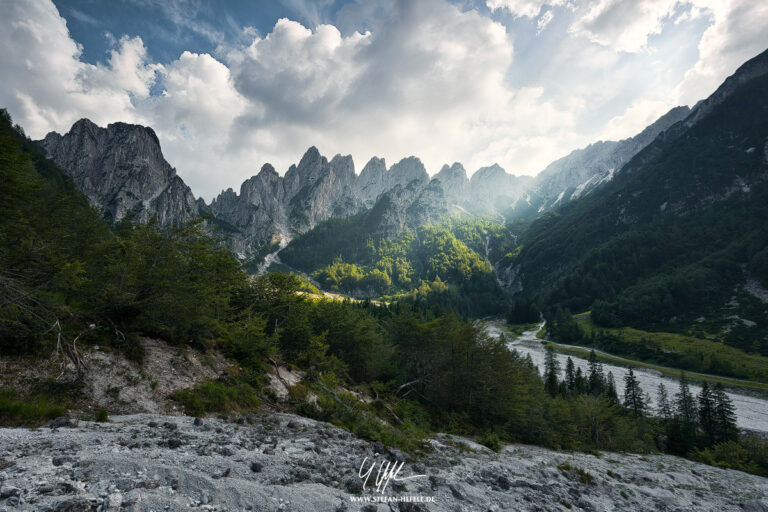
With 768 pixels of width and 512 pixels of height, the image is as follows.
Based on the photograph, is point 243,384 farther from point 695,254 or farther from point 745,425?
point 695,254

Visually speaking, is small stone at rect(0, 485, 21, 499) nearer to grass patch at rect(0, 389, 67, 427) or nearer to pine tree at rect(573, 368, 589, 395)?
grass patch at rect(0, 389, 67, 427)

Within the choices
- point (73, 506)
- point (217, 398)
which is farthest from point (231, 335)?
point (73, 506)

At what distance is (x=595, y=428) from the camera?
136 ft

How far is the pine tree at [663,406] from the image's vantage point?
60.2 meters

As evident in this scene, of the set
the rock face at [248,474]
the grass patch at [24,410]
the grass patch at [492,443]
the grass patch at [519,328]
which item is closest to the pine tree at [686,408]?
the grass patch at [492,443]

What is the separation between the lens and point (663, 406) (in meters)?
62.7

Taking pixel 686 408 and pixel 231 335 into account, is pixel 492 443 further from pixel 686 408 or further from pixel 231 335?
pixel 686 408

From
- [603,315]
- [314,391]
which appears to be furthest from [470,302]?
[314,391]

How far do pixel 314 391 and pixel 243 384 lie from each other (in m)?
5.47

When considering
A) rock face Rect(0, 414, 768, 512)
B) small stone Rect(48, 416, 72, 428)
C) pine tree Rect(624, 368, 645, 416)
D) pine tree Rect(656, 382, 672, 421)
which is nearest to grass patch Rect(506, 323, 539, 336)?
pine tree Rect(656, 382, 672, 421)

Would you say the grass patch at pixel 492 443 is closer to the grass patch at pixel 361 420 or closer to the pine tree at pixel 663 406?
the grass patch at pixel 361 420
